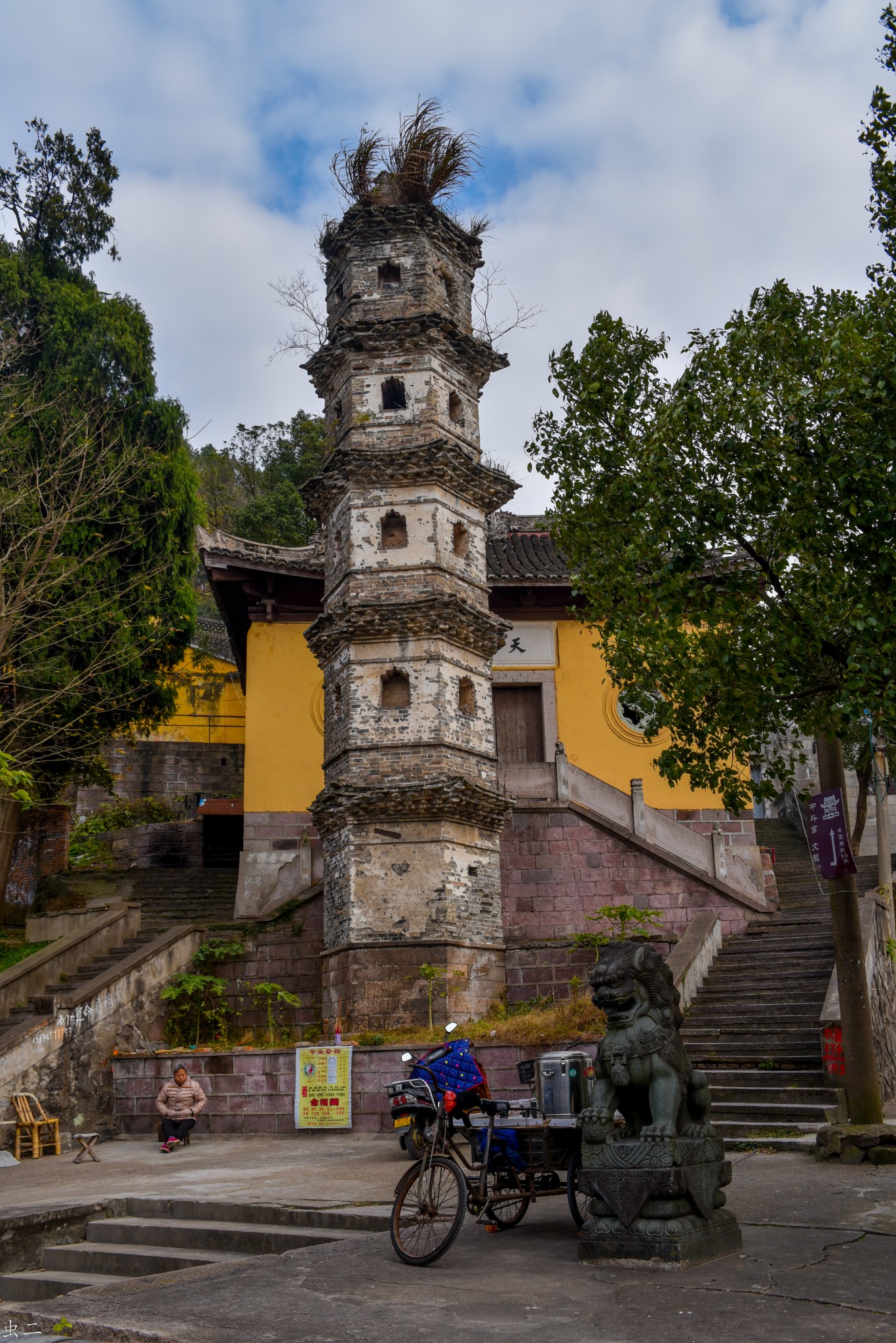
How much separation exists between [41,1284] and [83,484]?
1368cm

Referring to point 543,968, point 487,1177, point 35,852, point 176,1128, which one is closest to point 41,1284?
point 487,1177

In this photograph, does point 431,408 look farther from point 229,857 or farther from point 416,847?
point 229,857

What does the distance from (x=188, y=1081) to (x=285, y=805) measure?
826 cm

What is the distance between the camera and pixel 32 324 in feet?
65.6

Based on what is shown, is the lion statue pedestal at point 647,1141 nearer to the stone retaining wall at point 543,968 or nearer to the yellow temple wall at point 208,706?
the stone retaining wall at point 543,968

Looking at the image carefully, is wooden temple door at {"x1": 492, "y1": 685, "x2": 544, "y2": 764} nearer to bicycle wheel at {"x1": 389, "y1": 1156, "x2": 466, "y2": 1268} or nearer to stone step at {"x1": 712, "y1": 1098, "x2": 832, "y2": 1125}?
stone step at {"x1": 712, "y1": 1098, "x2": 832, "y2": 1125}

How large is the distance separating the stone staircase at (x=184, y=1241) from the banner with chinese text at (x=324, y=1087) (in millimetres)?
5170

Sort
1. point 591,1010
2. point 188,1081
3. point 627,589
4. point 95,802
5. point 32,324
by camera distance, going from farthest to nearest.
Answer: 1. point 95,802
2. point 32,324
3. point 591,1010
4. point 188,1081
5. point 627,589

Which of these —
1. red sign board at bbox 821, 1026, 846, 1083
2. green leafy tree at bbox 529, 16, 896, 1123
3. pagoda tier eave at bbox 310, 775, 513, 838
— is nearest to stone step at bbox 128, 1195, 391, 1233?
green leafy tree at bbox 529, 16, 896, 1123

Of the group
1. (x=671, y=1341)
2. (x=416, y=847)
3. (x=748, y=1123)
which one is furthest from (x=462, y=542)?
(x=671, y=1341)

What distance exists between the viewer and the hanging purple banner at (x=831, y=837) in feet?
32.7

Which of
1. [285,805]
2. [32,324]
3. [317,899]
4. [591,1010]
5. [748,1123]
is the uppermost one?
[32,324]

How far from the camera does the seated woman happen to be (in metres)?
12.7

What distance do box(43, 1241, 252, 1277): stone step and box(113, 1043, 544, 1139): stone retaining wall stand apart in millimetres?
5560
